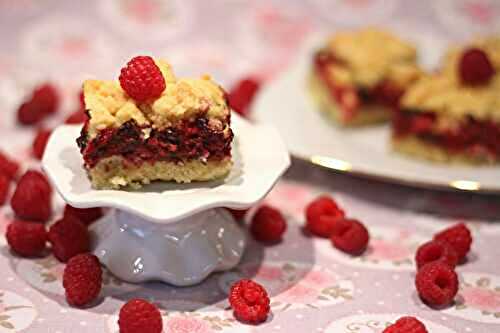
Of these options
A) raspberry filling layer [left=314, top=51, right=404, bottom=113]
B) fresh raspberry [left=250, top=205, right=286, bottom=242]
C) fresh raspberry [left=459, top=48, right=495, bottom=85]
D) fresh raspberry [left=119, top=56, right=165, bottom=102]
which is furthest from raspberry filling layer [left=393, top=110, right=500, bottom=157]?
fresh raspberry [left=119, top=56, right=165, bottom=102]

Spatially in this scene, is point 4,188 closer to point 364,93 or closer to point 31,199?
point 31,199

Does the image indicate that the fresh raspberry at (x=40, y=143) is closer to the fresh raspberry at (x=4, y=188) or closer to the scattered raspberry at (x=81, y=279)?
the fresh raspberry at (x=4, y=188)

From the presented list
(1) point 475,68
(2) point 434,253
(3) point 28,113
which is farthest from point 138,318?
(1) point 475,68

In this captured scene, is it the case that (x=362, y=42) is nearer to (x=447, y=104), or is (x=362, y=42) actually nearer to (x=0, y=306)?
(x=447, y=104)

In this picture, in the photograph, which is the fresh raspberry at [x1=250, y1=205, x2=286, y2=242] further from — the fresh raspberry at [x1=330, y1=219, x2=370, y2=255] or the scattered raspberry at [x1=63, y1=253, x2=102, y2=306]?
the scattered raspberry at [x1=63, y1=253, x2=102, y2=306]

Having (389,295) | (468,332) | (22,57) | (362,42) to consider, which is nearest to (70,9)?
(22,57)
